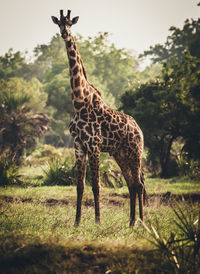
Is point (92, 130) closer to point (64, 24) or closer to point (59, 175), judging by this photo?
point (64, 24)

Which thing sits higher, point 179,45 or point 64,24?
point 179,45

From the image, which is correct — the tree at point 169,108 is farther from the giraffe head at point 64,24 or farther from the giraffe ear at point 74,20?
the giraffe head at point 64,24

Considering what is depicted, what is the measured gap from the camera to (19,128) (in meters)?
17.7

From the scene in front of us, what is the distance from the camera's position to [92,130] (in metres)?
5.24

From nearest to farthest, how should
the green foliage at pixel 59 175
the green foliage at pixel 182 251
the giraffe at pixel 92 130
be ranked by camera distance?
the green foliage at pixel 182 251, the giraffe at pixel 92 130, the green foliage at pixel 59 175

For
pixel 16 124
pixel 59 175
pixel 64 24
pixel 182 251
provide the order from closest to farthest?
pixel 182 251 → pixel 64 24 → pixel 59 175 → pixel 16 124

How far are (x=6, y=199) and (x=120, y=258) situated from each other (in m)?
5.08

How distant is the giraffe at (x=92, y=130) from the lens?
520 centimetres

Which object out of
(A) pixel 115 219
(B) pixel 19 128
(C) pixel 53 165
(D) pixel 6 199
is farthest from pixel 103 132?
(B) pixel 19 128

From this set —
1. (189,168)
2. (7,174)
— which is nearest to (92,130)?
(7,174)

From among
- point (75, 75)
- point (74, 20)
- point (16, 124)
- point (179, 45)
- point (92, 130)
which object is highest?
point (179, 45)

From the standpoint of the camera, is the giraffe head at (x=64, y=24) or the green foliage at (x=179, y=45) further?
the green foliage at (x=179, y=45)

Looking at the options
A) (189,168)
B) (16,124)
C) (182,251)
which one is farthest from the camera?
(16,124)

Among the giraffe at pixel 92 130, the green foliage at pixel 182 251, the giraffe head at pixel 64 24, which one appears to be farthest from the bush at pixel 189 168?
the green foliage at pixel 182 251
